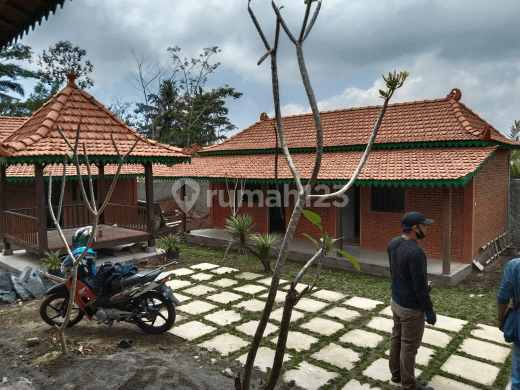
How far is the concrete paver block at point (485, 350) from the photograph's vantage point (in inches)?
191

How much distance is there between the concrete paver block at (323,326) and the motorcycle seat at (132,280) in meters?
2.24

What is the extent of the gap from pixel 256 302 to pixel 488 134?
20.9 feet

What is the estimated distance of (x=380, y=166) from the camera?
9.40 m

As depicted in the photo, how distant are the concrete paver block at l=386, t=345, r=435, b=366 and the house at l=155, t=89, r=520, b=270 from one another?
3524 millimetres

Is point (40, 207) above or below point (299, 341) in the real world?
above

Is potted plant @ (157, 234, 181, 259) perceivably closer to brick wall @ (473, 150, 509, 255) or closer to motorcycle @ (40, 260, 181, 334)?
motorcycle @ (40, 260, 181, 334)

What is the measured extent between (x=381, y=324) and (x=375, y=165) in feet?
14.9

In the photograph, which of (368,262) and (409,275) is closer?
(409,275)

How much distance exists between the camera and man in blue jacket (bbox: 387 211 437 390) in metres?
3.68

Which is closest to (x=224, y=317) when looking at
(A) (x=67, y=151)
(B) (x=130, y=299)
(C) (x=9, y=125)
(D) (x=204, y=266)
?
(B) (x=130, y=299)

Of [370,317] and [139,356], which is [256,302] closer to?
[370,317]

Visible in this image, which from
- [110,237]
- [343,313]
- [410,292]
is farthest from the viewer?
[110,237]

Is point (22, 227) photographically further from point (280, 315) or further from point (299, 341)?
point (299, 341)

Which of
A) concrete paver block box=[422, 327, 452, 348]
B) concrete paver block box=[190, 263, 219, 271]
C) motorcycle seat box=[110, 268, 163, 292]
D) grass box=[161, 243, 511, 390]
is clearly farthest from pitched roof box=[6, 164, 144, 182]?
concrete paver block box=[422, 327, 452, 348]
